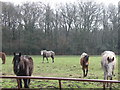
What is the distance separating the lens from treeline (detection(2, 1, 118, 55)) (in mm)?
18016

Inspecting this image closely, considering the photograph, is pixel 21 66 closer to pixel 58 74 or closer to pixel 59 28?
pixel 58 74

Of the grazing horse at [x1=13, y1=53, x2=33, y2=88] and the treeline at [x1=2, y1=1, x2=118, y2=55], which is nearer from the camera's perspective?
the grazing horse at [x1=13, y1=53, x2=33, y2=88]

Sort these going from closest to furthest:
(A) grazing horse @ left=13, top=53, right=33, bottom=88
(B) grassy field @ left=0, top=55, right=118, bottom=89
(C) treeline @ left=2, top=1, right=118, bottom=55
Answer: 1. (A) grazing horse @ left=13, top=53, right=33, bottom=88
2. (B) grassy field @ left=0, top=55, right=118, bottom=89
3. (C) treeline @ left=2, top=1, right=118, bottom=55

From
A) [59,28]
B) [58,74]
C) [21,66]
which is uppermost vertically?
[59,28]

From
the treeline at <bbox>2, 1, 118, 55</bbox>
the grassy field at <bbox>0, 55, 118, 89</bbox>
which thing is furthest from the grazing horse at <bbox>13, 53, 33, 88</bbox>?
the treeline at <bbox>2, 1, 118, 55</bbox>

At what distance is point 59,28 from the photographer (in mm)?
20031

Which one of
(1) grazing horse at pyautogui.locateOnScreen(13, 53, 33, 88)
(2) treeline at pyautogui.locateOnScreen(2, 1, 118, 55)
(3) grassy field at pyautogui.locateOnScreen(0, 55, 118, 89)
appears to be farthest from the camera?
(2) treeline at pyautogui.locateOnScreen(2, 1, 118, 55)

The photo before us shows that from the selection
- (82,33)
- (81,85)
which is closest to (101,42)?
(82,33)

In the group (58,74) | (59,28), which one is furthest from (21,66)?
(59,28)

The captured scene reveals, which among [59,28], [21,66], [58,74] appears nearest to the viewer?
[21,66]

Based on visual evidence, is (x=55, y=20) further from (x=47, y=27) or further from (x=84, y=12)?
(x=84, y=12)

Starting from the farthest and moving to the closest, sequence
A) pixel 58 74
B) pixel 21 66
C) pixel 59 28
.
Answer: pixel 59 28 < pixel 58 74 < pixel 21 66

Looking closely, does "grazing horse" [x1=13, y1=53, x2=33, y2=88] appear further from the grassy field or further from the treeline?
the treeline

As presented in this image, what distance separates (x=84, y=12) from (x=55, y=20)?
3.18 m
